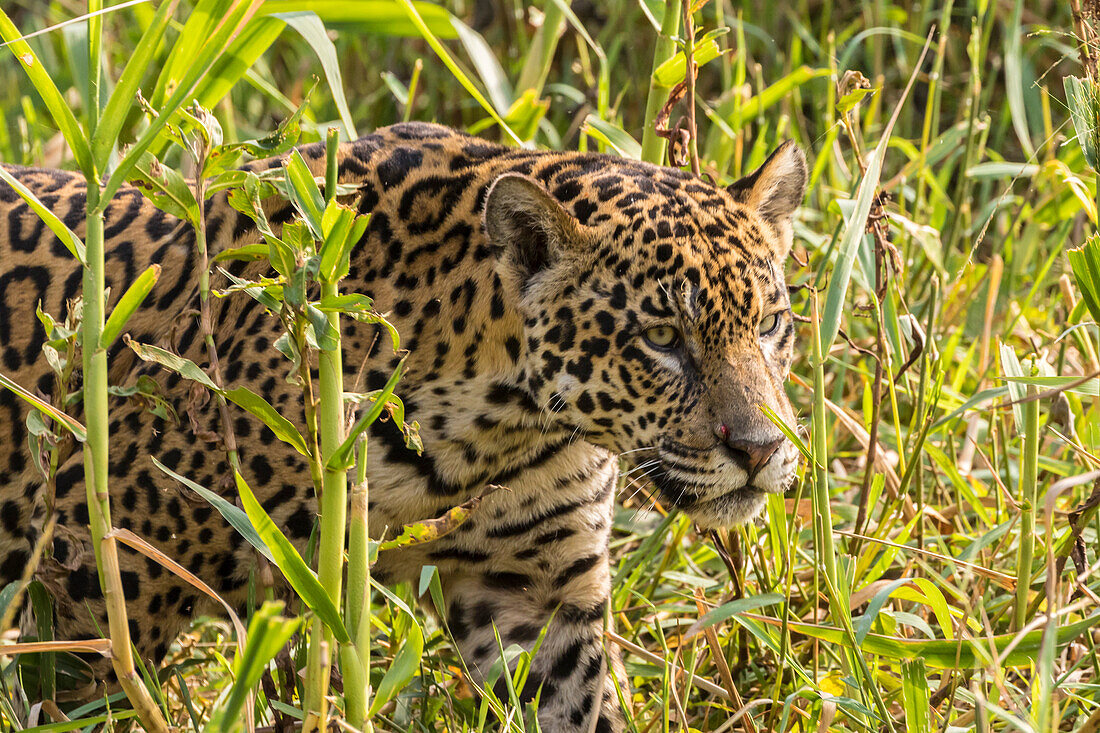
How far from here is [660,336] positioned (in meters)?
2.73

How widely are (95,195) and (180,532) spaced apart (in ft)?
3.70

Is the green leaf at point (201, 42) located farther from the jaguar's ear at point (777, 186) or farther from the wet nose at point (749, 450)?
the jaguar's ear at point (777, 186)

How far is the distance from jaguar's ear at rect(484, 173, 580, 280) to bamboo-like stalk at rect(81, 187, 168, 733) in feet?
3.28

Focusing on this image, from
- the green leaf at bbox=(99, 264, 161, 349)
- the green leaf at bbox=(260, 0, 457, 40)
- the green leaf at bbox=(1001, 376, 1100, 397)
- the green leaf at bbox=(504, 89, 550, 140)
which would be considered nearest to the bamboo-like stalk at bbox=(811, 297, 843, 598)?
the green leaf at bbox=(1001, 376, 1100, 397)

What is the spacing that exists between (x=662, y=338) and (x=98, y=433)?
1247 mm

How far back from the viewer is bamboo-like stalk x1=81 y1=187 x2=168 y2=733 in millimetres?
1829

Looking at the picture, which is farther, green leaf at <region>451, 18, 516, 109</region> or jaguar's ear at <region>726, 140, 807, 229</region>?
green leaf at <region>451, 18, 516, 109</region>

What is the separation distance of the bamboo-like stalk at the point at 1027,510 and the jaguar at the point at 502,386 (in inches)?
18.1

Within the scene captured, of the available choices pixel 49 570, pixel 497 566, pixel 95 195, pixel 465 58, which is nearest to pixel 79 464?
pixel 49 570

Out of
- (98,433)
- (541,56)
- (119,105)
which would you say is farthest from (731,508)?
(541,56)

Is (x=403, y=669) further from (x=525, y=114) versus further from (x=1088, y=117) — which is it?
(x=525, y=114)

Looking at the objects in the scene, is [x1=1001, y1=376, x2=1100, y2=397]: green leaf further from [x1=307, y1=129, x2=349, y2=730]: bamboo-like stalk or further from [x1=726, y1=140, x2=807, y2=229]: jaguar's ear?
[x1=307, y1=129, x2=349, y2=730]: bamboo-like stalk

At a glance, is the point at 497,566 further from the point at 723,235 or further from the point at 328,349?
the point at 328,349

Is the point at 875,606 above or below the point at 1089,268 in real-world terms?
below
